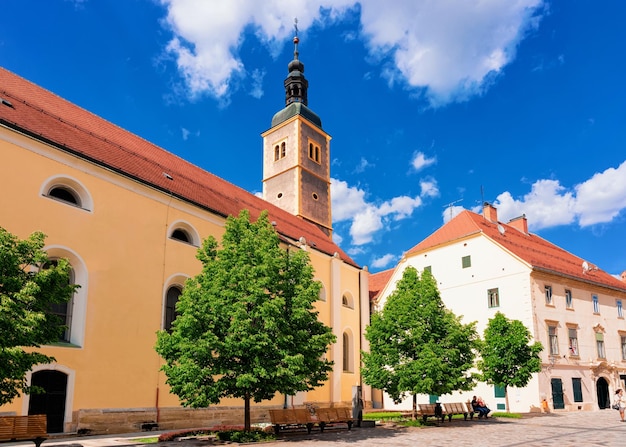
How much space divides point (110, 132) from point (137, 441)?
1458 cm

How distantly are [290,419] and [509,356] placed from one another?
15328 mm

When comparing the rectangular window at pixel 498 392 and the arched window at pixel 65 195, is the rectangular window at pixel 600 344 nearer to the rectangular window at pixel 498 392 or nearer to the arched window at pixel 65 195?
the rectangular window at pixel 498 392

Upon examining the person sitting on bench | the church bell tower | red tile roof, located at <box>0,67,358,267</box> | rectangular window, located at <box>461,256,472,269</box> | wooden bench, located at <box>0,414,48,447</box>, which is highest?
the church bell tower

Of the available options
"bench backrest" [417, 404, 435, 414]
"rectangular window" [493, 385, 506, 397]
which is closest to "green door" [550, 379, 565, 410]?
"rectangular window" [493, 385, 506, 397]

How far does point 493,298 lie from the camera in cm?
3372

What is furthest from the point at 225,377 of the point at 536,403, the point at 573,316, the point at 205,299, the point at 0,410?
the point at 573,316

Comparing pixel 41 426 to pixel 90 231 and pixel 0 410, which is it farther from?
pixel 90 231

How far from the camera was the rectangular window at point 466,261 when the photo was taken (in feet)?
117

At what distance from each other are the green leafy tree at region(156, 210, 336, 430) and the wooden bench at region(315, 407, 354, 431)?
199cm

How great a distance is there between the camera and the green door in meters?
30.2

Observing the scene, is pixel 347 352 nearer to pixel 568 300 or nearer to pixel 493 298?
pixel 493 298

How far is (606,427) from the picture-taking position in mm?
20172

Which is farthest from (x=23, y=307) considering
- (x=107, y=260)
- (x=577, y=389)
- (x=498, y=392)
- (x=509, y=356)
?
(x=577, y=389)

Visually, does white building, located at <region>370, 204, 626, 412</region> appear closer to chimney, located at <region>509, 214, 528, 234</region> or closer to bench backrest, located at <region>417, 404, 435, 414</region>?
chimney, located at <region>509, 214, 528, 234</region>
